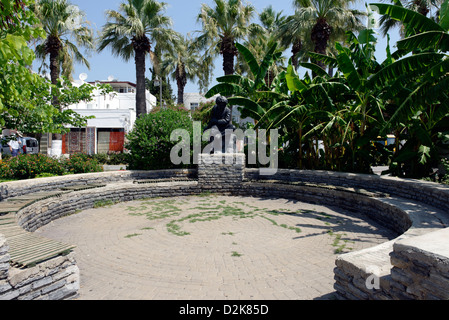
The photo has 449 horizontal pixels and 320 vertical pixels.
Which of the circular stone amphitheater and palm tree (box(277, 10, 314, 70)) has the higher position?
palm tree (box(277, 10, 314, 70))

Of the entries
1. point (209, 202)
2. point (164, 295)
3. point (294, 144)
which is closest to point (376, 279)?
point (164, 295)

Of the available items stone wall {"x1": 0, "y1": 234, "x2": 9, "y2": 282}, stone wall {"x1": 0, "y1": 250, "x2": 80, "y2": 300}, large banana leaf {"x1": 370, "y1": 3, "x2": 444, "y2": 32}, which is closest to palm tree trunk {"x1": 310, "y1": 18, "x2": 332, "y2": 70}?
large banana leaf {"x1": 370, "y1": 3, "x2": 444, "y2": 32}

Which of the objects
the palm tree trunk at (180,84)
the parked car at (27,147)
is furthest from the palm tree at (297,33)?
the parked car at (27,147)

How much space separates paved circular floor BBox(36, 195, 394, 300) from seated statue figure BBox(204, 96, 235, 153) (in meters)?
3.52

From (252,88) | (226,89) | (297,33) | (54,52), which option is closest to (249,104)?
(252,88)

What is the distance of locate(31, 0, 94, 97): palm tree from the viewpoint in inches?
770

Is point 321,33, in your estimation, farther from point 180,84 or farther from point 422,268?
point 180,84

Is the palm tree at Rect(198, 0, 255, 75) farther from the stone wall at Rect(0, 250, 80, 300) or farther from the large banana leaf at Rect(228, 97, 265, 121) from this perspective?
the stone wall at Rect(0, 250, 80, 300)

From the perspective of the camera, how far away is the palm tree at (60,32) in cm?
1956

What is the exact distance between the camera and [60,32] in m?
20.4

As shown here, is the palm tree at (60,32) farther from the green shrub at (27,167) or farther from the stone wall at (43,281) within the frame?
the stone wall at (43,281)

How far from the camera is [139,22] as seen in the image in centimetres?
1934

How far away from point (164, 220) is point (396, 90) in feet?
22.8
